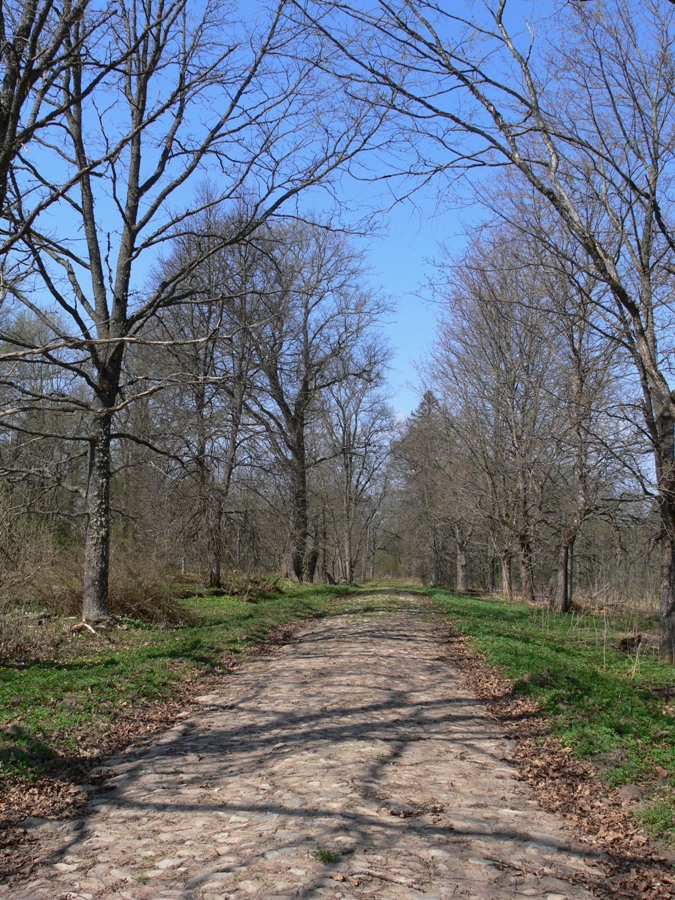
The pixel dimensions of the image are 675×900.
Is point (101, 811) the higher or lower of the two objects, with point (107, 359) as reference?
lower

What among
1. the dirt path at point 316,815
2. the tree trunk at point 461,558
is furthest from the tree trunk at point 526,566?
the dirt path at point 316,815

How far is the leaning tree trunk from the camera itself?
36.1ft

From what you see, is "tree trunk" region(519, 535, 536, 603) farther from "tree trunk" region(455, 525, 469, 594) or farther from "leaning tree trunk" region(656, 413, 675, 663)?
"tree trunk" region(455, 525, 469, 594)

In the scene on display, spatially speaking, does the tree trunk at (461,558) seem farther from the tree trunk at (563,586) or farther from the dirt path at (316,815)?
the dirt path at (316,815)

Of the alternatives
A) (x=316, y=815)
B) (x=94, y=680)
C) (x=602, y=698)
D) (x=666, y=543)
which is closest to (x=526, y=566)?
(x=666, y=543)

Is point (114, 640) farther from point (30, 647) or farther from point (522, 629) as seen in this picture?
point (522, 629)

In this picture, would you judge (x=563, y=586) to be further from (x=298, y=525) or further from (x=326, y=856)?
(x=326, y=856)

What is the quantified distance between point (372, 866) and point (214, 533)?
14.6 meters

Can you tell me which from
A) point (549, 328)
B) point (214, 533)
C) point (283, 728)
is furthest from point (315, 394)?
point (283, 728)

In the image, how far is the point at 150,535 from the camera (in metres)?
17.4

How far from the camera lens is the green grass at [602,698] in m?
5.52

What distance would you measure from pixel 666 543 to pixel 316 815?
8.61 m

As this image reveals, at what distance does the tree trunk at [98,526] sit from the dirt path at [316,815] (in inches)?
218

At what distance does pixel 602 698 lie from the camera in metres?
7.81
